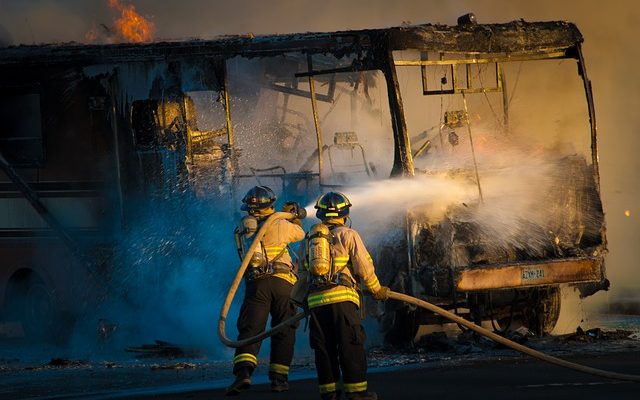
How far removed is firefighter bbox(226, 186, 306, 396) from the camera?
11945 millimetres

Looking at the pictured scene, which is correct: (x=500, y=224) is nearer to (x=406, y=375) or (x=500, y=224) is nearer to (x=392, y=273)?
(x=392, y=273)

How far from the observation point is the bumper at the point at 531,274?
A: 541 inches

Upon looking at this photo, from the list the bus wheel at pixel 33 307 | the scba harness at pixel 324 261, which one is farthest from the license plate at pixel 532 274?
the bus wheel at pixel 33 307

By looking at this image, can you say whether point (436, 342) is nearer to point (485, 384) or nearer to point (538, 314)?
point (538, 314)

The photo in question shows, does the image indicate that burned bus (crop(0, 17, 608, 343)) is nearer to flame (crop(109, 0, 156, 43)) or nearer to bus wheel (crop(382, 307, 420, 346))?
bus wheel (crop(382, 307, 420, 346))

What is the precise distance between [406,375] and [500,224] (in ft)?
8.53

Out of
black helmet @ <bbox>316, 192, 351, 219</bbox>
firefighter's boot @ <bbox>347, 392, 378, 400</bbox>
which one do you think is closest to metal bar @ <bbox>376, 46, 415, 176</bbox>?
black helmet @ <bbox>316, 192, 351, 219</bbox>

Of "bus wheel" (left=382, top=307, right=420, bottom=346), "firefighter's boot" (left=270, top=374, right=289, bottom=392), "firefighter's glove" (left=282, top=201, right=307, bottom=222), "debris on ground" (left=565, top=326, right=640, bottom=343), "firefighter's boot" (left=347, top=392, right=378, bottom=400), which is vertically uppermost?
"firefighter's glove" (left=282, top=201, right=307, bottom=222)

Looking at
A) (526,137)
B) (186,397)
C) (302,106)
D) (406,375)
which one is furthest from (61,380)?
(526,137)

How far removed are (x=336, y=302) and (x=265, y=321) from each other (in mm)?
1723

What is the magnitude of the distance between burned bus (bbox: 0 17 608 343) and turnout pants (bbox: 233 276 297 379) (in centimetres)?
197

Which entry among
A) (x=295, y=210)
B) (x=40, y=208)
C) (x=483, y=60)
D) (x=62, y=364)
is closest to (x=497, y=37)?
(x=483, y=60)

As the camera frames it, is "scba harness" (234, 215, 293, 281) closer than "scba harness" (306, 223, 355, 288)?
No

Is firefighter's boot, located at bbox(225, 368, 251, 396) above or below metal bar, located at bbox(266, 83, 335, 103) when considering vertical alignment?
below
